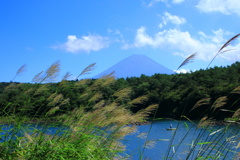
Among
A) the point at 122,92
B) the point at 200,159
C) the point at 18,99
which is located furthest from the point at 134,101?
the point at 18,99

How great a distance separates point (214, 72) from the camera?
61844 millimetres

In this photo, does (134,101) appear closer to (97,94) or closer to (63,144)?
(97,94)

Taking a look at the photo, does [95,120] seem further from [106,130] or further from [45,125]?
[45,125]

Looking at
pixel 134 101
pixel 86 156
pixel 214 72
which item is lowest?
pixel 86 156

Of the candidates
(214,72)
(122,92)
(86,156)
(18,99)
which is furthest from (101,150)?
(214,72)

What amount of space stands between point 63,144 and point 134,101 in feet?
3.35

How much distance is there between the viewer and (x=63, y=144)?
2.43m

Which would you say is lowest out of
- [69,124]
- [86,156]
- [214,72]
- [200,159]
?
[200,159]

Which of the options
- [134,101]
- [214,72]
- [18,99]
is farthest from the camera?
[214,72]

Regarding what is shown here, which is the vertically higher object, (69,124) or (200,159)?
(69,124)

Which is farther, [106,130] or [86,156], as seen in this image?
[106,130]

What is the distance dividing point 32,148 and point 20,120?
0.79m

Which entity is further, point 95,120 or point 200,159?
point 95,120

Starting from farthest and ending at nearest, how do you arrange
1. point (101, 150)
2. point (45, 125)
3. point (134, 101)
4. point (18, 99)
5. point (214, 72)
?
1. point (214, 72)
2. point (18, 99)
3. point (134, 101)
4. point (45, 125)
5. point (101, 150)
